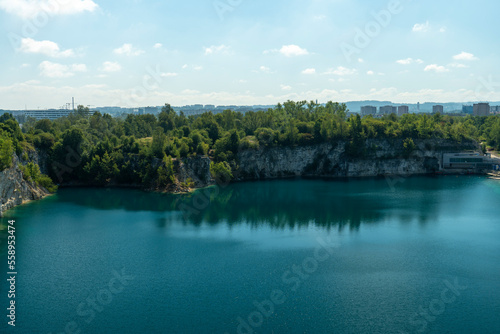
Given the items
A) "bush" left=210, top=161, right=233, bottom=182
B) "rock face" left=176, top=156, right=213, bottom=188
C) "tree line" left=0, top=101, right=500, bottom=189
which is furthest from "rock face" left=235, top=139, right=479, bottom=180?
"rock face" left=176, top=156, right=213, bottom=188

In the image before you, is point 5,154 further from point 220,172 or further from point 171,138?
point 220,172

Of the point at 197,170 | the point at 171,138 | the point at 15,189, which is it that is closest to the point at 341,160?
the point at 197,170

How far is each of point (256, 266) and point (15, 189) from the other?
3260 cm

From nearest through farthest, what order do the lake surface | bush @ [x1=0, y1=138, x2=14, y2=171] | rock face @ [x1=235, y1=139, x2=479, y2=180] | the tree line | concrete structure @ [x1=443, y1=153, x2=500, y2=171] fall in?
the lake surface
bush @ [x1=0, y1=138, x2=14, y2=171]
the tree line
rock face @ [x1=235, y1=139, x2=479, y2=180]
concrete structure @ [x1=443, y1=153, x2=500, y2=171]

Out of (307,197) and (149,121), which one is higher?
(149,121)

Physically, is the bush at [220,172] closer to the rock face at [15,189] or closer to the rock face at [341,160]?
the rock face at [341,160]

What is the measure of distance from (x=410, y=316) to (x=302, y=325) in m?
6.25

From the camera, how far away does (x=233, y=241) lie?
35562mm

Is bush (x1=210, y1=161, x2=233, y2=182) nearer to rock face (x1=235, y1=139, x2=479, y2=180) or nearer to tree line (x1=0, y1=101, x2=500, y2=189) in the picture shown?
tree line (x1=0, y1=101, x2=500, y2=189)

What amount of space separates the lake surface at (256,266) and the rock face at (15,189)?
1431mm

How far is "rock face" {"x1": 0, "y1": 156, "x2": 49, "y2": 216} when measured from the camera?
4319 centimetres

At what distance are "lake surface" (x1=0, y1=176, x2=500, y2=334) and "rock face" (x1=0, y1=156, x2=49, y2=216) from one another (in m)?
1.43

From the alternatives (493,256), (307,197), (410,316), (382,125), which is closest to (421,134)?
(382,125)

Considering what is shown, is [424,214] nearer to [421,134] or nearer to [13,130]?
[421,134]
